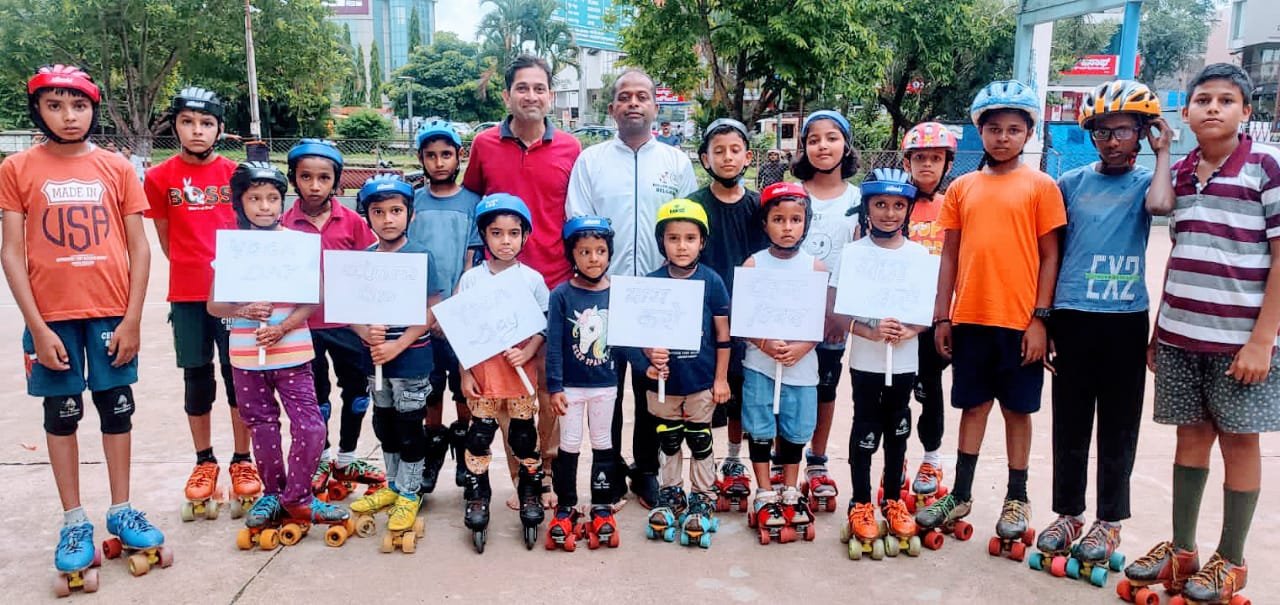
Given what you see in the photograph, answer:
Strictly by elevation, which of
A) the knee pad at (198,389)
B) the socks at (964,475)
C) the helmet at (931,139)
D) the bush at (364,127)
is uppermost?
the bush at (364,127)

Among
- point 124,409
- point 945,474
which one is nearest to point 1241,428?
point 945,474

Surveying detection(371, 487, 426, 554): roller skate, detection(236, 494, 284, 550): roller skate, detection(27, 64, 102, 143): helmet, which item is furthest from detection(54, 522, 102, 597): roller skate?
detection(27, 64, 102, 143): helmet

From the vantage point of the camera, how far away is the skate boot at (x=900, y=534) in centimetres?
361

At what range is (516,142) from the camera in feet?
13.9

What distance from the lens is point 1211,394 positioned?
10.3 ft

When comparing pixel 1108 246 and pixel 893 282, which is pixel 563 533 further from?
pixel 1108 246

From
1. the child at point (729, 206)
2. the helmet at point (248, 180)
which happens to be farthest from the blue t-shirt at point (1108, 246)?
the helmet at point (248, 180)

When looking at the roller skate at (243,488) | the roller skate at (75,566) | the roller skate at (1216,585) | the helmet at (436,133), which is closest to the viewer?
the roller skate at (1216,585)

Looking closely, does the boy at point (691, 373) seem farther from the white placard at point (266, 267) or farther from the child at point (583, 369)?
the white placard at point (266, 267)

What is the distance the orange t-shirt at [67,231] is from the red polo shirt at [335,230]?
2.47 feet

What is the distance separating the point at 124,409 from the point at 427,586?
1554mm

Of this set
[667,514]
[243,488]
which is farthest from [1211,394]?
[243,488]

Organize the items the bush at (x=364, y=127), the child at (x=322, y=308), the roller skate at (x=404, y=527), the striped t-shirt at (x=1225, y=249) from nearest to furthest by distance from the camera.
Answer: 1. the striped t-shirt at (x=1225, y=249)
2. the roller skate at (x=404, y=527)
3. the child at (x=322, y=308)
4. the bush at (x=364, y=127)

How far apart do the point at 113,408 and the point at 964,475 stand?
12.4 feet
